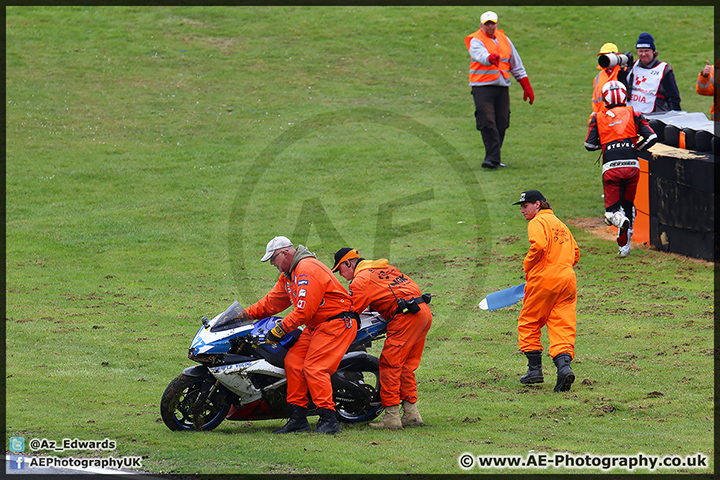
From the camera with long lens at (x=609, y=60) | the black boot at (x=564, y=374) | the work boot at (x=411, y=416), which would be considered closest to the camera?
the work boot at (x=411, y=416)

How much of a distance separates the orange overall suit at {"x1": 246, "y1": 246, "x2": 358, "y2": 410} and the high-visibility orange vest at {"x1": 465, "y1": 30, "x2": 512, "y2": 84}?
11.2m

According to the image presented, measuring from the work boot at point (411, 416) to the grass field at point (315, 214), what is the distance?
0.77 ft

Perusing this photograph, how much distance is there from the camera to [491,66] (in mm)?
17484

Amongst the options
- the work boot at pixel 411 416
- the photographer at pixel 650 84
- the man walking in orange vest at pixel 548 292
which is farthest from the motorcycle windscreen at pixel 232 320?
the photographer at pixel 650 84

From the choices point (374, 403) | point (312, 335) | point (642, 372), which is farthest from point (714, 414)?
point (312, 335)

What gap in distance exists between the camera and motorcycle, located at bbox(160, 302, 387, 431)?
7.18 metres

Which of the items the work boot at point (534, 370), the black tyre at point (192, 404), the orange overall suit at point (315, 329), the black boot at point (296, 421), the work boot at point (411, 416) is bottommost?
the work boot at point (534, 370)

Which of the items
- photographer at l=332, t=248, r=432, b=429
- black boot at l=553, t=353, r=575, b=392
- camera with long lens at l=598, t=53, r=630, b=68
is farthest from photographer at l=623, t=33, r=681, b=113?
photographer at l=332, t=248, r=432, b=429

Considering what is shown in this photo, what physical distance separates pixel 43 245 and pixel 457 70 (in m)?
16.6

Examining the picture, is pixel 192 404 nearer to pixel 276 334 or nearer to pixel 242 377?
pixel 242 377

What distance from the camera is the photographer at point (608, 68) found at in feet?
45.6

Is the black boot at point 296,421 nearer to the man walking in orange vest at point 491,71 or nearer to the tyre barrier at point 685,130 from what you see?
the tyre barrier at point 685,130

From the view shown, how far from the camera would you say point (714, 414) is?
24.1 ft

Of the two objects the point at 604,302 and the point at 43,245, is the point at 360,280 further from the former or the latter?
the point at 43,245
